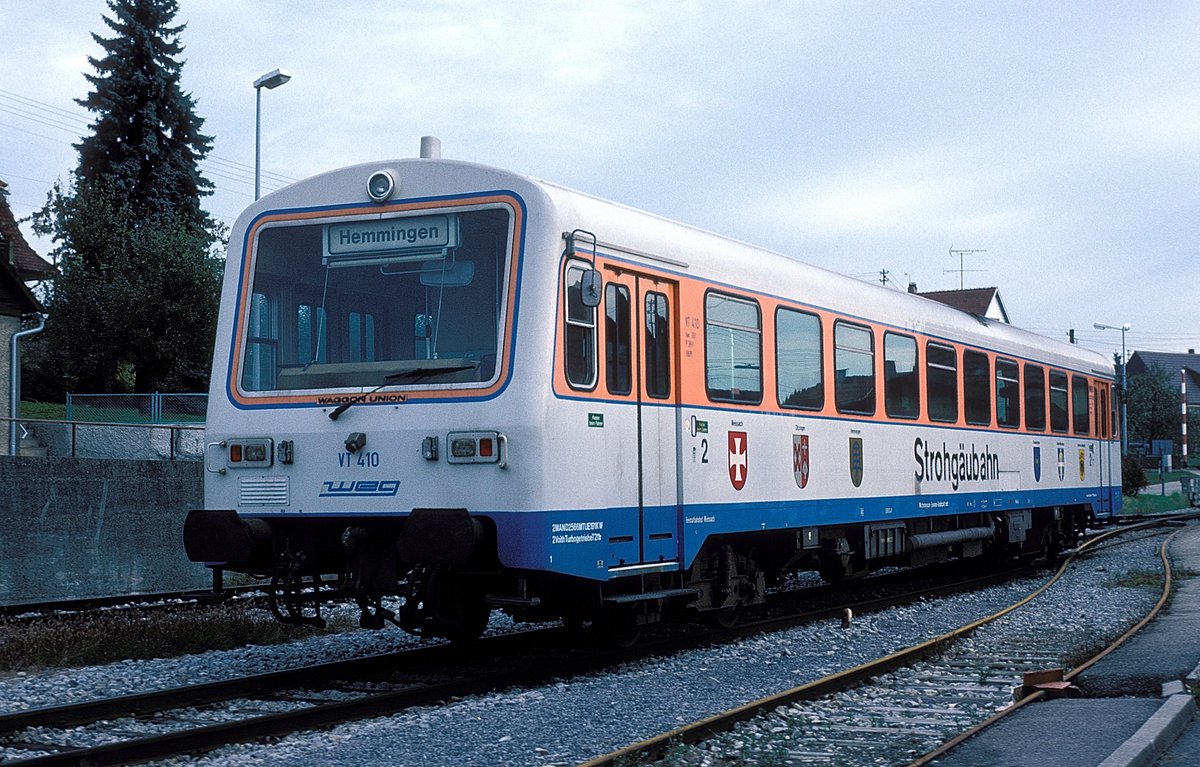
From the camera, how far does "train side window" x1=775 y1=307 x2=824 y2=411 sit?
1180 centimetres

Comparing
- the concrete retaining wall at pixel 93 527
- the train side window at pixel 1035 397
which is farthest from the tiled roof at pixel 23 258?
the train side window at pixel 1035 397

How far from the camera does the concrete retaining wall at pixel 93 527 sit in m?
16.7

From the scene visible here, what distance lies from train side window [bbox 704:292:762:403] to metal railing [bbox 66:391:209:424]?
55.8 ft

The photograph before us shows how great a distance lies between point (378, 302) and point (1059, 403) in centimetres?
1331

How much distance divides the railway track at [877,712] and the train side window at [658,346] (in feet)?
7.97

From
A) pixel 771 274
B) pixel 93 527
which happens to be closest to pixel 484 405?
pixel 771 274

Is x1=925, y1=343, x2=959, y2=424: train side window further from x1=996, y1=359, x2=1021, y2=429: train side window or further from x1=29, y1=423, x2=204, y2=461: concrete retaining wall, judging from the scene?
x1=29, y1=423, x2=204, y2=461: concrete retaining wall

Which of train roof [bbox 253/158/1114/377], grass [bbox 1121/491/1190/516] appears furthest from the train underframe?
grass [bbox 1121/491/1190/516]

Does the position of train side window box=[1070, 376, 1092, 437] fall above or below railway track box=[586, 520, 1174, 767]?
above

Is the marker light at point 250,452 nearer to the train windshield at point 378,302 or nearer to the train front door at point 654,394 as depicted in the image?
the train windshield at point 378,302

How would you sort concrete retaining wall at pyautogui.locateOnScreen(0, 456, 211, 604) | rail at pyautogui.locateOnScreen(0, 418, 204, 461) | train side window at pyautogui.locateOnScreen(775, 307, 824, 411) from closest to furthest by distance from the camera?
train side window at pyautogui.locateOnScreen(775, 307, 824, 411) → concrete retaining wall at pyautogui.locateOnScreen(0, 456, 211, 604) → rail at pyautogui.locateOnScreen(0, 418, 204, 461)

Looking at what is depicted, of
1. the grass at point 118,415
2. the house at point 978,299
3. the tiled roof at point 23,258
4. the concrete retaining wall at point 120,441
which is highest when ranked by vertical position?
the house at point 978,299

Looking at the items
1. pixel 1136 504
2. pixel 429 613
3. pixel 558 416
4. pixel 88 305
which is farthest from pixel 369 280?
pixel 1136 504

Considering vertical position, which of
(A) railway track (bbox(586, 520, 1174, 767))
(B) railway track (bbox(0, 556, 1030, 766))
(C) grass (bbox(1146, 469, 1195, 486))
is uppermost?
(C) grass (bbox(1146, 469, 1195, 486))
